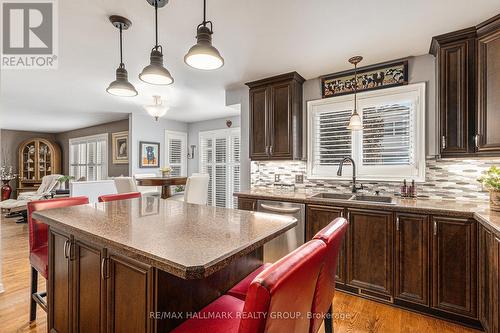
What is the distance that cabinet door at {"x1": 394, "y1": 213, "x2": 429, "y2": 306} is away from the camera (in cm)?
210

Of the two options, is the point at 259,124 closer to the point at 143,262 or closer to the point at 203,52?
the point at 203,52

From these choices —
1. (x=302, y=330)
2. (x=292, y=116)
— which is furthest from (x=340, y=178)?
(x=302, y=330)

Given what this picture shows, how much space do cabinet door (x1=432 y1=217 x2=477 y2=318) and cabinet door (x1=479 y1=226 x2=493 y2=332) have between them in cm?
6

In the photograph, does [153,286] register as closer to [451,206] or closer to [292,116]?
[451,206]

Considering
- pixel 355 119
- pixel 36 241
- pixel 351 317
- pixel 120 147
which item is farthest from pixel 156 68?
pixel 120 147

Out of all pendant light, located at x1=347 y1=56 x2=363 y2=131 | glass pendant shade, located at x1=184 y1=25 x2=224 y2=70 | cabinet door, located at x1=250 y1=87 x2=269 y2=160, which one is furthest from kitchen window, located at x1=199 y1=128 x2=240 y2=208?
glass pendant shade, located at x1=184 y1=25 x2=224 y2=70

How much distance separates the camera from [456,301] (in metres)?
1.99

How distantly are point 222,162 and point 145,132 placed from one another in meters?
1.87

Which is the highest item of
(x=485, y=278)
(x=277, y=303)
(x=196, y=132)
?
(x=196, y=132)

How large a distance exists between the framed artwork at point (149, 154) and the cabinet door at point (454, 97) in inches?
209

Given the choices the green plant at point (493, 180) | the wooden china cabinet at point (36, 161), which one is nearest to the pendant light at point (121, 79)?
the green plant at point (493, 180)

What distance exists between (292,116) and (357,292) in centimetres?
203

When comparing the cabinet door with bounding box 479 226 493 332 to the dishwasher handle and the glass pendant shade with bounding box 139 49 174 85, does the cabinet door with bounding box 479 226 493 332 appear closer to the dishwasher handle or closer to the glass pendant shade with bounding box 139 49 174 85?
the dishwasher handle

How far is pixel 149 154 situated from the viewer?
19.0ft
